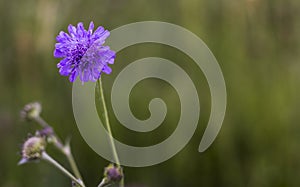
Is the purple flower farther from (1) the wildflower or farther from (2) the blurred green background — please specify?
(2) the blurred green background

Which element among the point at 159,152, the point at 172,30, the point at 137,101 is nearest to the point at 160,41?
the point at 172,30

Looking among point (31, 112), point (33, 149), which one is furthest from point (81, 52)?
point (31, 112)

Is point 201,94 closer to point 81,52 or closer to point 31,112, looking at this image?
point 31,112

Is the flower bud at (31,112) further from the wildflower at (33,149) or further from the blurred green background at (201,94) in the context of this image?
the blurred green background at (201,94)

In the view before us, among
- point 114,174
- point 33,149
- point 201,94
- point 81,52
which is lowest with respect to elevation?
point 114,174

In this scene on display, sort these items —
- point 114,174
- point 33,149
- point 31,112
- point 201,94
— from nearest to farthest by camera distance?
point 114,174 → point 33,149 → point 31,112 → point 201,94

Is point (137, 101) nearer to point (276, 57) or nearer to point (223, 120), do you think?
point (223, 120)

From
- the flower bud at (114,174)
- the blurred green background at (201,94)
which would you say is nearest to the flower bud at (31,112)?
the flower bud at (114,174)
